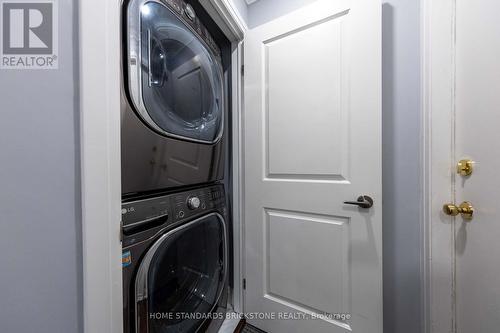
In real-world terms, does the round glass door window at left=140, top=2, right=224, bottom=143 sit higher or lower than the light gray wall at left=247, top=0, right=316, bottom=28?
lower

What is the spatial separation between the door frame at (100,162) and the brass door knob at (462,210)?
45.3 inches

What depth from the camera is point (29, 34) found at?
397 mm

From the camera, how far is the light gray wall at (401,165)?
85 centimetres

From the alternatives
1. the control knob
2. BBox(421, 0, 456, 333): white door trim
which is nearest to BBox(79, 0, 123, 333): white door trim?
the control knob

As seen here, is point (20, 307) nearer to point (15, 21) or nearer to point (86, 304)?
point (86, 304)

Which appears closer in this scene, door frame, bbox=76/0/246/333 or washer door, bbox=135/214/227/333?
door frame, bbox=76/0/246/333

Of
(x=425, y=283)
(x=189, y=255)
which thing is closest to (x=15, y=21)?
(x=189, y=255)

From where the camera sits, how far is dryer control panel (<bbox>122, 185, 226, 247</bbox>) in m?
0.56

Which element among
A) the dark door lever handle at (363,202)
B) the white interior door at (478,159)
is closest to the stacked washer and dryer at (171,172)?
the dark door lever handle at (363,202)

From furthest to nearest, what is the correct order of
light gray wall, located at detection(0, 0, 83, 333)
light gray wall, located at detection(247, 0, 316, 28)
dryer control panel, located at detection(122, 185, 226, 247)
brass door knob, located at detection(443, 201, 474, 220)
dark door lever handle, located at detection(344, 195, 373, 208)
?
light gray wall, located at detection(247, 0, 316, 28) < dark door lever handle, located at detection(344, 195, 373, 208) < brass door knob, located at detection(443, 201, 474, 220) < dryer control panel, located at detection(122, 185, 226, 247) < light gray wall, located at detection(0, 0, 83, 333)

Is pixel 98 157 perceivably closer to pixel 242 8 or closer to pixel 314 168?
pixel 314 168

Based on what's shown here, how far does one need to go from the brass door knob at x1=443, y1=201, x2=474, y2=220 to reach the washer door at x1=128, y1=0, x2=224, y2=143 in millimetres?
1055

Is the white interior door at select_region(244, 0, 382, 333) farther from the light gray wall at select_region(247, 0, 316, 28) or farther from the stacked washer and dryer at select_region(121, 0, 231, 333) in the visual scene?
the stacked washer and dryer at select_region(121, 0, 231, 333)

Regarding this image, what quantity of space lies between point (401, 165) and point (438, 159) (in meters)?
0.12
